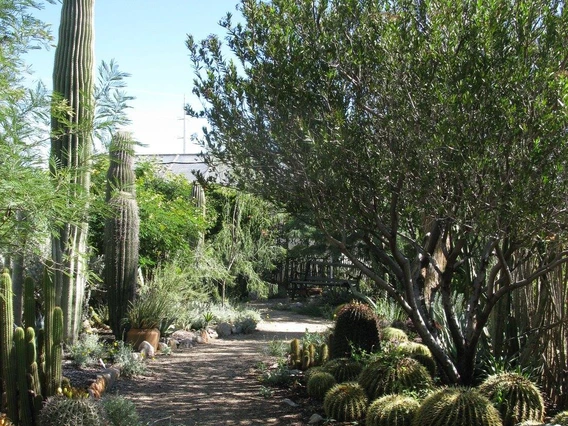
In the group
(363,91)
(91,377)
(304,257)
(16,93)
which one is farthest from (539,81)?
(304,257)

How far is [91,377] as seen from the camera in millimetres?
7820

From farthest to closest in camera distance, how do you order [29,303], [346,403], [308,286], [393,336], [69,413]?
[308,286] < [393,336] < [346,403] < [29,303] < [69,413]

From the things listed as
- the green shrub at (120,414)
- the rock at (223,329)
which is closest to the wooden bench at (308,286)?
the rock at (223,329)

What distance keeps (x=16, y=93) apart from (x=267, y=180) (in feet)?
9.58

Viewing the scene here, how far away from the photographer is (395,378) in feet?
20.8

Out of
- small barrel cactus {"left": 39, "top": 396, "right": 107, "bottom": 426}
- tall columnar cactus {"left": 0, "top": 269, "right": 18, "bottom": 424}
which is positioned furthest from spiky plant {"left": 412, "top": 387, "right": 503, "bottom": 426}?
tall columnar cactus {"left": 0, "top": 269, "right": 18, "bottom": 424}

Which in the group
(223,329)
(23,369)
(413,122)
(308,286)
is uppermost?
(413,122)

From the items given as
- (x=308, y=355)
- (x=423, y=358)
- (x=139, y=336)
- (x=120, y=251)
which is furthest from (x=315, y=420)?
(x=120, y=251)

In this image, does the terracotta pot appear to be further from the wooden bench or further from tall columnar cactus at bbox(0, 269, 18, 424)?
the wooden bench

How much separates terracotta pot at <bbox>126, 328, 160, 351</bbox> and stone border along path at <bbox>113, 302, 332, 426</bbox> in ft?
1.23

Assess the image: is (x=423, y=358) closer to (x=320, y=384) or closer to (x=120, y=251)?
(x=320, y=384)

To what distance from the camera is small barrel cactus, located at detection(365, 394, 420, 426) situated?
5539mm

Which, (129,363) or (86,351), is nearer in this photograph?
(86,351)

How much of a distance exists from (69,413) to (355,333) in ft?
12.5
